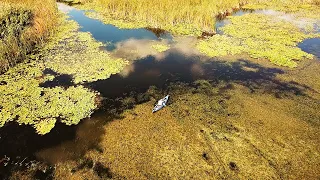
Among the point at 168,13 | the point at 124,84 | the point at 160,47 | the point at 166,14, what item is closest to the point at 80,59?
the point at 124,84

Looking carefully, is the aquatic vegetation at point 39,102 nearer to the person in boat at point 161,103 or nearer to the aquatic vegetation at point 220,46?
the person in boat at point 161,103

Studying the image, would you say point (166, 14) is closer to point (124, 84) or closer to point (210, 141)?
point (124, 84)

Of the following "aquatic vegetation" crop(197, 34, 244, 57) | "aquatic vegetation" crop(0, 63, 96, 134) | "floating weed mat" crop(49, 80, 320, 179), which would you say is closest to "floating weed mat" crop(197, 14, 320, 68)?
"aquatic vegetation" crop(197, 34, 244, 57)

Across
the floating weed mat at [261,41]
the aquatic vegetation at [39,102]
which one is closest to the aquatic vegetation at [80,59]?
the aquatic vegetation at [39,102]

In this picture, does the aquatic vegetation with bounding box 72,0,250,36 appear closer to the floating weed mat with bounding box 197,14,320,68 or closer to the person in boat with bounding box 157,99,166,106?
the floating weed mat with bounding box 197,14,320,68

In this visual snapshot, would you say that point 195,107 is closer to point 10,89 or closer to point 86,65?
Answer: point 86,65
